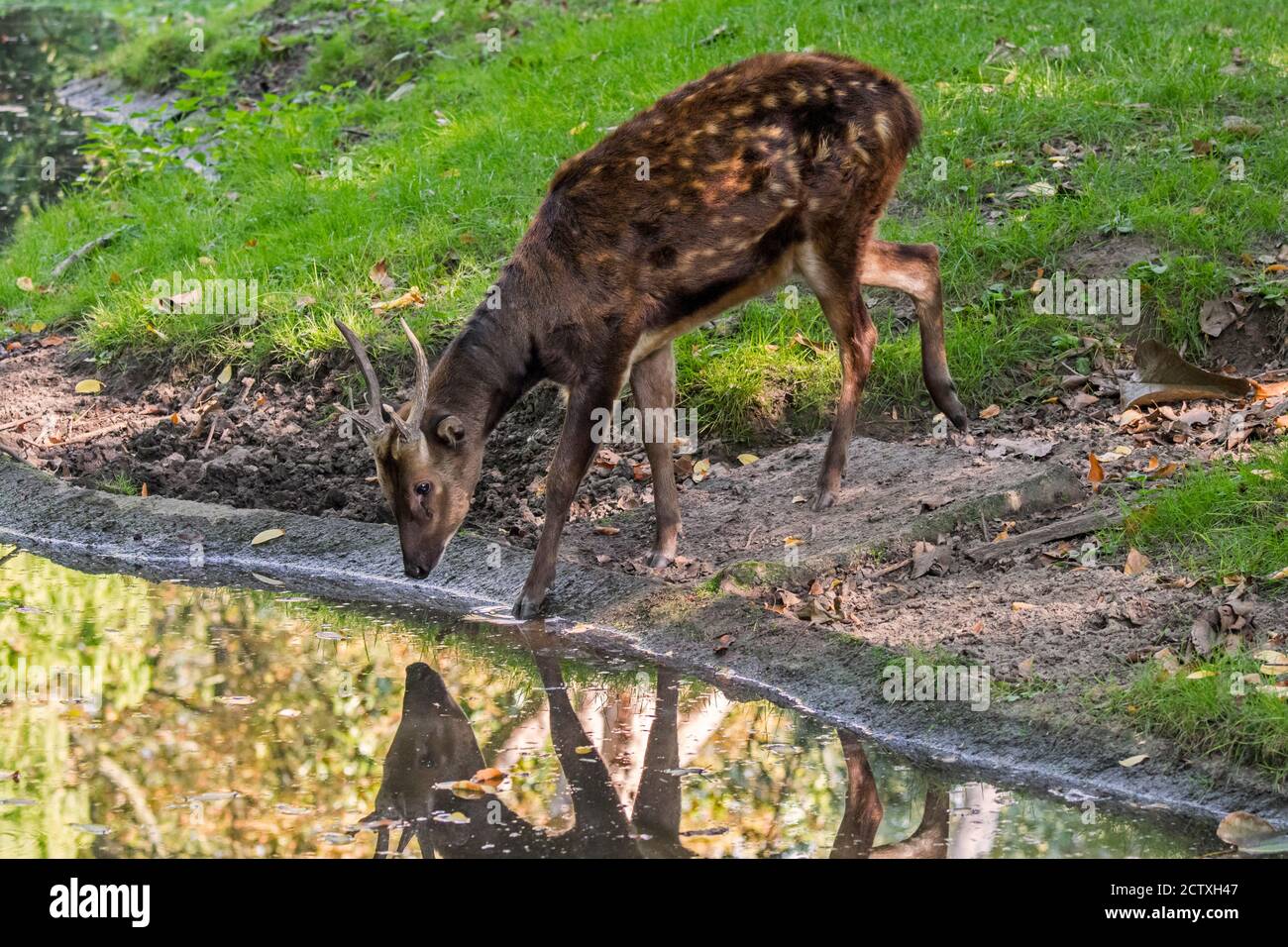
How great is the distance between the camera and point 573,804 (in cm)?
503

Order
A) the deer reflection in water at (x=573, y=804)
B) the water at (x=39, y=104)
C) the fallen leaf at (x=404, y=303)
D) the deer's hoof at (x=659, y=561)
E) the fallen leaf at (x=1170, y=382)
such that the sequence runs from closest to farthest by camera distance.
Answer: the deer reflection in water at (x=573, y=804)
the deer's hoof at (x=659, y=561)
the fallen leaf at (x=1170, y=382)
the fallen leaf at (x=404, y=303)
the water at (x=39, y=104)

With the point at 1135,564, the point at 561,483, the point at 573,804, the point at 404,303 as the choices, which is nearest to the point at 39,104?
the point at 404,303

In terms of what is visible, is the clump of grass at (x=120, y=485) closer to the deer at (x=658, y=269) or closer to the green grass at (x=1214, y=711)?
the deer at (x=658, y=269)

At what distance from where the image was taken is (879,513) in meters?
6.80

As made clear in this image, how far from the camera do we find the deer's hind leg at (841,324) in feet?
23.3

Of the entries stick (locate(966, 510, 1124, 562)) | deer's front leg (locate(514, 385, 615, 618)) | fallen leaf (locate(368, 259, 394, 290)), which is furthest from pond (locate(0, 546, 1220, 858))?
fallen leaf (locate(368, 259, 394, 290))

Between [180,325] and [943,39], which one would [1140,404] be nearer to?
[943,39]

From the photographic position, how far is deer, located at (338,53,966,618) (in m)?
6.70

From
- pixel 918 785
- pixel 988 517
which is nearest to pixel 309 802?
pixel 918 785

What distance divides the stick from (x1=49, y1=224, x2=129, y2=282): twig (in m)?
6.85

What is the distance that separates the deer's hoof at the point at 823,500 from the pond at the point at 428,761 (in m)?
1.34

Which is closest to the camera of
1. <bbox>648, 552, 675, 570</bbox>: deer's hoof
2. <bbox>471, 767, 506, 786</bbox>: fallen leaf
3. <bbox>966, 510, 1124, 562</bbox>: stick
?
<bbox>471, 767, 506, 786</bbox>: fallen leaf

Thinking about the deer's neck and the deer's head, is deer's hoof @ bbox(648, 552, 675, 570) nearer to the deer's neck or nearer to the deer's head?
the deer's head

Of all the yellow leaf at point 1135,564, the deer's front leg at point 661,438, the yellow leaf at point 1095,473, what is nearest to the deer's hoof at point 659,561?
the deer's front leg at point 661,438
